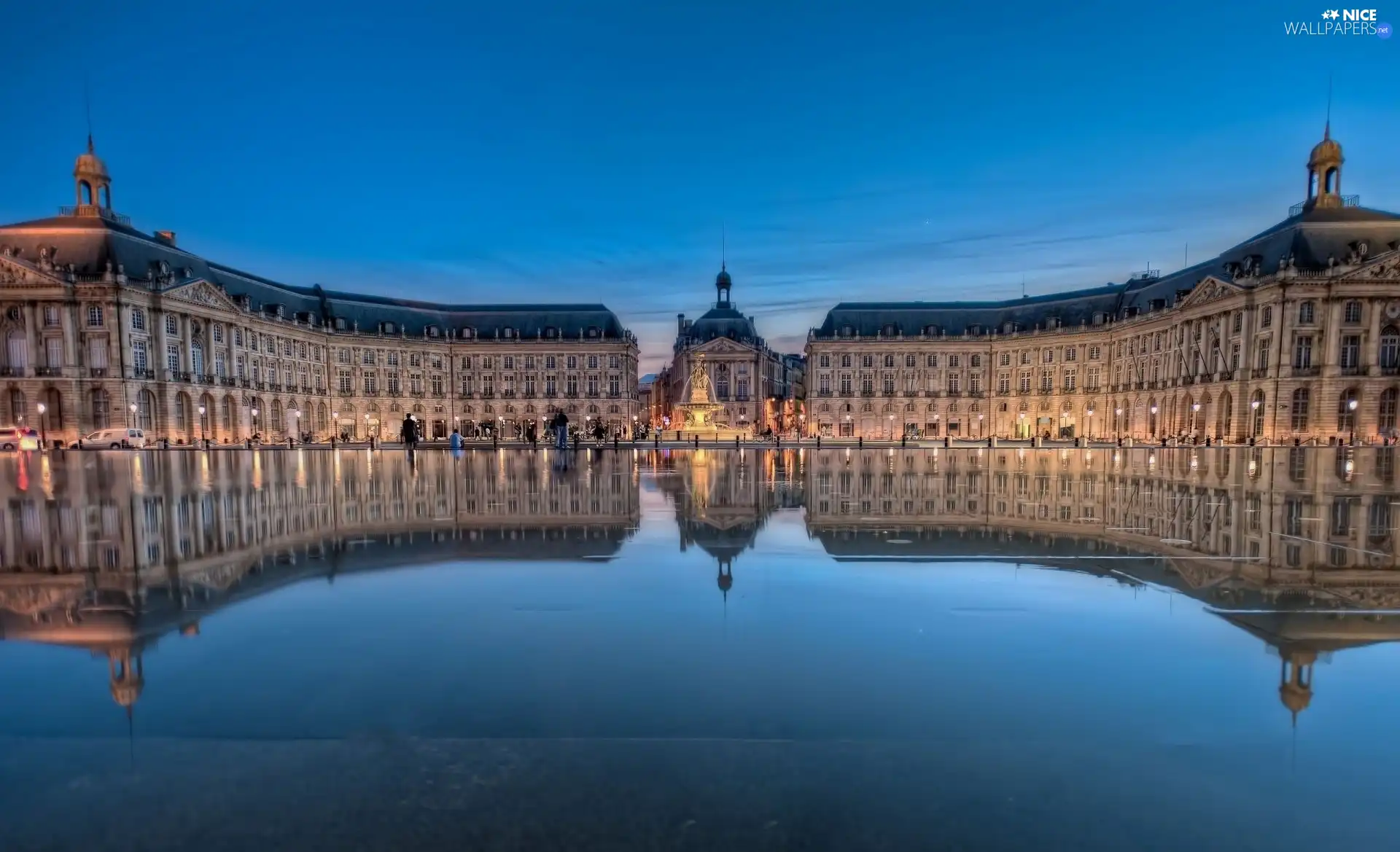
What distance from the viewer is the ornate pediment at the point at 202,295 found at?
205 feet

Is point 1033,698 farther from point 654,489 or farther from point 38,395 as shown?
point 38,395

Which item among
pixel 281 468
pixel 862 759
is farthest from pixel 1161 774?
pixel 281 468

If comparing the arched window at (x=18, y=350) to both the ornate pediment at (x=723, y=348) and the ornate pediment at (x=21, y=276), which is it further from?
the ornate pediment at (x=723, y=348)

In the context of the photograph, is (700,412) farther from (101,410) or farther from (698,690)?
(698,690)

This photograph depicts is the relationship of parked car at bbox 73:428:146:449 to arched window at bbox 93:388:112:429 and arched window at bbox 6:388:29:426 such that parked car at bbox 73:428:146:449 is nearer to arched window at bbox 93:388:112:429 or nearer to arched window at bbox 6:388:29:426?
arched window at bbox 93:388:112:429

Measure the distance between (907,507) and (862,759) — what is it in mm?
9681

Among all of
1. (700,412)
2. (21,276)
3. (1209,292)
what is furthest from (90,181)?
(1209,292)

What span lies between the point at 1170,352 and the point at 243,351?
334 feet

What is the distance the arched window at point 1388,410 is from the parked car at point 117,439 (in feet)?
341

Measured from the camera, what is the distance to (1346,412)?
185 feet

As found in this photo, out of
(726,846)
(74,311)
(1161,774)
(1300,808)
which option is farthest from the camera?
(74,311)

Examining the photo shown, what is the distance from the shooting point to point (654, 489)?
52.5 feet

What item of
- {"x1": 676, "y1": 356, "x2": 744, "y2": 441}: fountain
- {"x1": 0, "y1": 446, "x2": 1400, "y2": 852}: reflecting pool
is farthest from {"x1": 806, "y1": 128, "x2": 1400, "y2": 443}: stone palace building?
{"x1": 0, "y1": 446, "x2": 1400, "y2": 852}: reflecting pool

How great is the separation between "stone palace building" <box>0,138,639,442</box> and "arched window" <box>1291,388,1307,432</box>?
7374 cm
